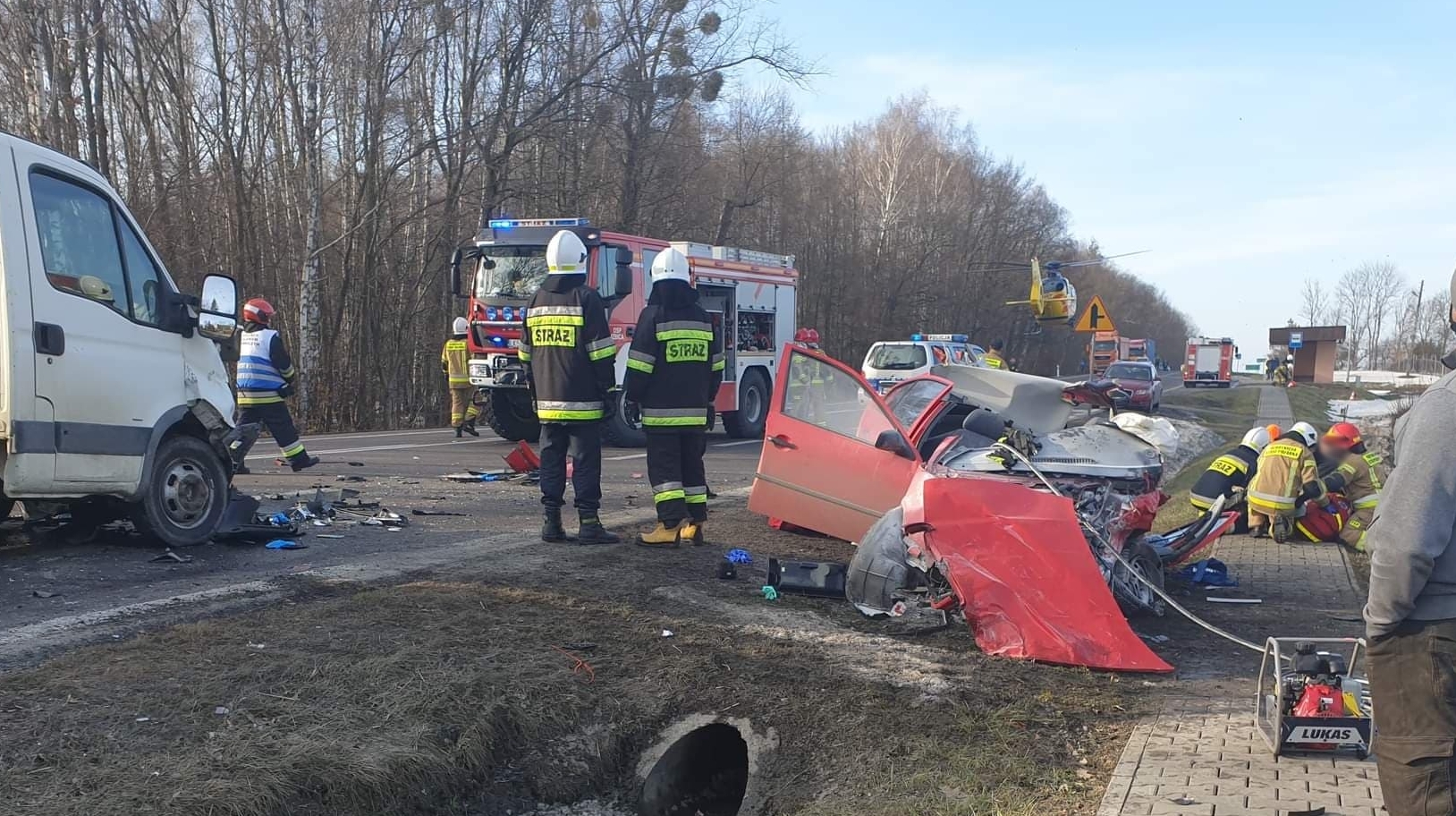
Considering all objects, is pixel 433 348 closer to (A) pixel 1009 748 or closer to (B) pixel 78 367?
(B) pixel 78 367

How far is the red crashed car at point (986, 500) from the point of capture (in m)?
5.20

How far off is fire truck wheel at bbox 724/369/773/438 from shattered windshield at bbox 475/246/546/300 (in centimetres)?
456

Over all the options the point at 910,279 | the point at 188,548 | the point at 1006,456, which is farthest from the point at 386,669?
the point at 910,279

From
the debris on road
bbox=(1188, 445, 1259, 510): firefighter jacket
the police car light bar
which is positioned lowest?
the debris on road

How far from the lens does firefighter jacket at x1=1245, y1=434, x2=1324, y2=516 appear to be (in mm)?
9047

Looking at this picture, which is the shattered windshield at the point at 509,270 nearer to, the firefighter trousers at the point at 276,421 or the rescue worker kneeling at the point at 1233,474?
the firefighter trousers at the point at 276,421

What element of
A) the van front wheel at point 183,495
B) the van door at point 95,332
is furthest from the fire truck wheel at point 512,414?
the van door at point 95,332

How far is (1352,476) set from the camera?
9758 millimetres

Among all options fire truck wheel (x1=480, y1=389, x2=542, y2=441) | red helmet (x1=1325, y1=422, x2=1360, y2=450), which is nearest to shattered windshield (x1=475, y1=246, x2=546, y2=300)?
fire truck wheel (x1=480, y1=389, x2=542, y2=441)

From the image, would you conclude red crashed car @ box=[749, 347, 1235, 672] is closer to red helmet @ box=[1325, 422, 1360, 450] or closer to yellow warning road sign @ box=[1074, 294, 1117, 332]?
red helmet @ box=[1325, 422, 1360, 450]

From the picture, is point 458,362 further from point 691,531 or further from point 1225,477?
point 1225,477

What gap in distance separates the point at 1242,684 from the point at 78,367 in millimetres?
6207

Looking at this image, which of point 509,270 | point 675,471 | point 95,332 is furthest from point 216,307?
point 509,270

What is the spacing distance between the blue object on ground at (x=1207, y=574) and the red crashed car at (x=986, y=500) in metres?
0.56
